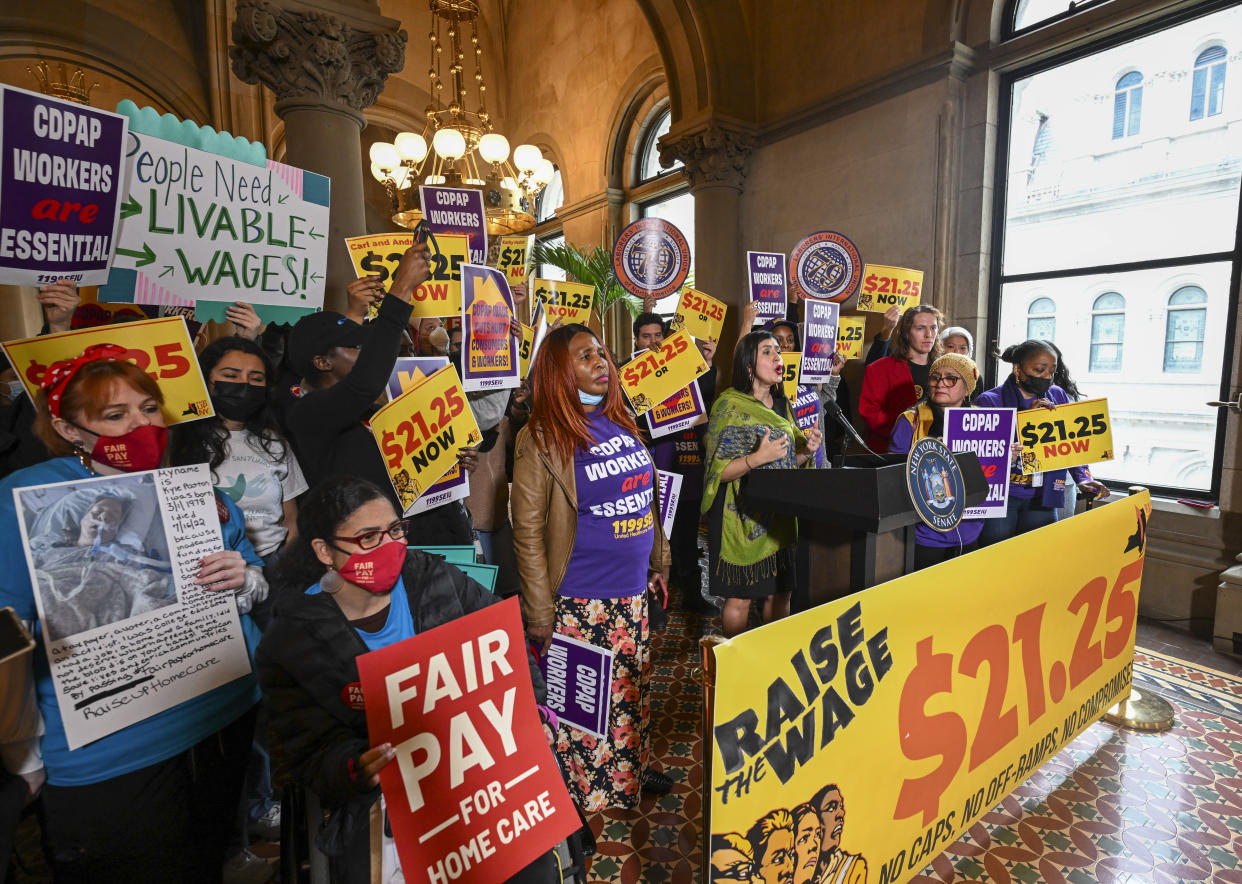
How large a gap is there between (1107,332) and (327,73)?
19.1 ft

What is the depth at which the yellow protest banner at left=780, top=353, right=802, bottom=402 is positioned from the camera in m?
3.76

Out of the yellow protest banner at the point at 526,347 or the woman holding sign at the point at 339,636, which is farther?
the yellow protest banner at the point at 526,347

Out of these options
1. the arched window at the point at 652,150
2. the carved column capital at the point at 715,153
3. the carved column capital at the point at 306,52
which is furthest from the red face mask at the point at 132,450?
the arched window at the point at 652,150

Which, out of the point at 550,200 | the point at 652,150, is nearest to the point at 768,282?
the point at 652,150

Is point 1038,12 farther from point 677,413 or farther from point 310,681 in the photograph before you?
point 310,681

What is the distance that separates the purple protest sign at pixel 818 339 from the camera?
13.5 feet

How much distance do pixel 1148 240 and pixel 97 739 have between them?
6.12 metres

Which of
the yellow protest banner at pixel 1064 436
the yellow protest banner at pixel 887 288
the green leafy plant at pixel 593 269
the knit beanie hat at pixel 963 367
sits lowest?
the yellow protest banner at pixel 1064 436

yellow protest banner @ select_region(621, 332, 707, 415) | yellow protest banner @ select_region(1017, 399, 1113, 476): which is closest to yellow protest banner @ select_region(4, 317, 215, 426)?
yellow protest banner @ select_region(621, 332, 707, 415)

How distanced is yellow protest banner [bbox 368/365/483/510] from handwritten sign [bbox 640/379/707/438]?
1.62 metres

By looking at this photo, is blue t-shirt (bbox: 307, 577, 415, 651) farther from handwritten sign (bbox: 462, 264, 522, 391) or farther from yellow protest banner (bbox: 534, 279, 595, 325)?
yellow protest banner (bbox: 534, 279, 595, 325)

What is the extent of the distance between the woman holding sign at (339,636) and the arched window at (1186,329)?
5230 millimetres

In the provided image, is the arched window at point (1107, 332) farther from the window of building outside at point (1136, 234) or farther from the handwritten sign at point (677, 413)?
the handwritten sign at point (677, 413)

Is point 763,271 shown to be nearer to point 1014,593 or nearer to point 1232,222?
point 1232,222
